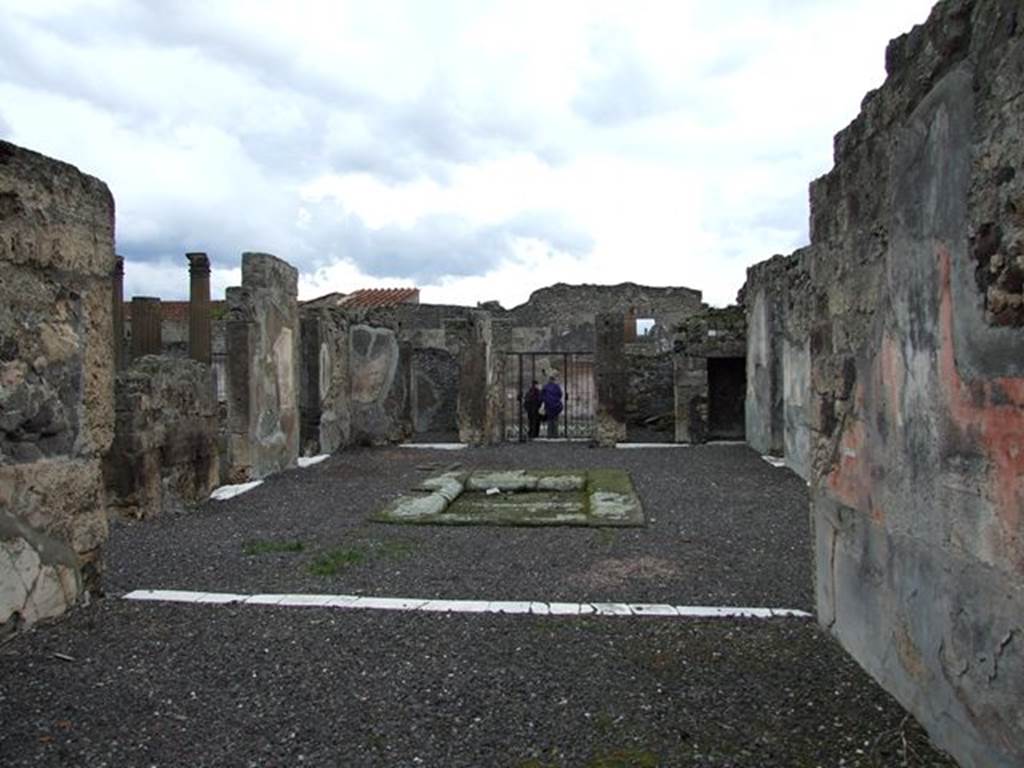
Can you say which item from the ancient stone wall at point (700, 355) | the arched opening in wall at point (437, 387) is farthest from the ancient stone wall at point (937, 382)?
the arched opening in wall at point (437, 387)

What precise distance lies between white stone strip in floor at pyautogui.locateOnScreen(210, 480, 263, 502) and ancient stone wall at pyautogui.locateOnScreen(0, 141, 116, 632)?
4374mm

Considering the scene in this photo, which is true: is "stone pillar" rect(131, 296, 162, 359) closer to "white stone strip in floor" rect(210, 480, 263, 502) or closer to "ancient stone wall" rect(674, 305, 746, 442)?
"white stone strip in floor" rect(210, 480, 263, 502)

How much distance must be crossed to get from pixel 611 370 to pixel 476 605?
9.75 meters

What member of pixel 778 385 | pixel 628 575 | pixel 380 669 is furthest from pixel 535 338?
pixel 380 669

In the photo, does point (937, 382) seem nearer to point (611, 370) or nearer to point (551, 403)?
point (611, 370)

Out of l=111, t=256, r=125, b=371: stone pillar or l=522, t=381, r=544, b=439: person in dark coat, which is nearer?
l=111, t=256, r=125, b=371: stone pillar

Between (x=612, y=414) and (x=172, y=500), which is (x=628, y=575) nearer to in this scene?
(x=172, y=500)

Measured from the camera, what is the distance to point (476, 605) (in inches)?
183

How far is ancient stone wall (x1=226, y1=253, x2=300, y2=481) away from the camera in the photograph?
9.89 metres

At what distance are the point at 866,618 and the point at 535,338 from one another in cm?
2025

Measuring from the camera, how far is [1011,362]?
2.29 m

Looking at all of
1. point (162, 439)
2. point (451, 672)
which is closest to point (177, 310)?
point (162, 439)

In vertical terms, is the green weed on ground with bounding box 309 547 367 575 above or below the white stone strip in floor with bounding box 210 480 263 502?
below

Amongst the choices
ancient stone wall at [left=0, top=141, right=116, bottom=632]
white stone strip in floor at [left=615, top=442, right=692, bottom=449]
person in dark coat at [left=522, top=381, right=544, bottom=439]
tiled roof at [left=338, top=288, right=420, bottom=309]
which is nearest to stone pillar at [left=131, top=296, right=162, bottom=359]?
person in dark coat at [left=522, top=381, right=544, bottom=439]
